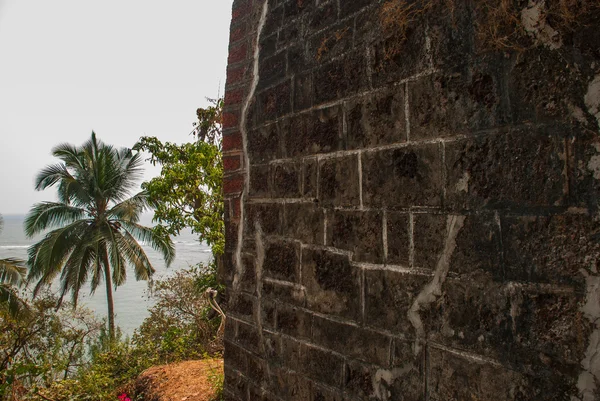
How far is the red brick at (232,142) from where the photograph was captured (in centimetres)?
203

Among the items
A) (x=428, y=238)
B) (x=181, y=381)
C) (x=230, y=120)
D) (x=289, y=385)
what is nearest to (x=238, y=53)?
(x=230, y=120)

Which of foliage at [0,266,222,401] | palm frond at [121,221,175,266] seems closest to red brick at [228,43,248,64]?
foliage at [0,266,222,401]

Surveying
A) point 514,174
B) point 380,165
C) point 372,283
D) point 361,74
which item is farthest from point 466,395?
point 361,74

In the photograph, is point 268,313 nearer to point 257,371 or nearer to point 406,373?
point 257,371

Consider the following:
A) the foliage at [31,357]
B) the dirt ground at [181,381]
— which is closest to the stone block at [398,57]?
the dirt ground at [181,381]

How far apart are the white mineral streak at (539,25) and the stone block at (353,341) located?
88 centimetres

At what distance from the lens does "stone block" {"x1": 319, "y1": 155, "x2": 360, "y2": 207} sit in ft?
4.66

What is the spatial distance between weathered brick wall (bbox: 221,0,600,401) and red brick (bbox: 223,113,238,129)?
145 mm

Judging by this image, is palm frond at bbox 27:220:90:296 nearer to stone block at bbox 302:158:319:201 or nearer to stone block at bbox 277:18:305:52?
stone block at bbox 277:18:305:52

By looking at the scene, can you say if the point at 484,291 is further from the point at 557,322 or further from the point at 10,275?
the point at 10,275

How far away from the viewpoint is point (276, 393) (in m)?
1.74

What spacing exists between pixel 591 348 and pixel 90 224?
16193 millimetres

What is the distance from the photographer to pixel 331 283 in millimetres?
1508

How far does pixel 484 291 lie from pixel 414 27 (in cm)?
75
